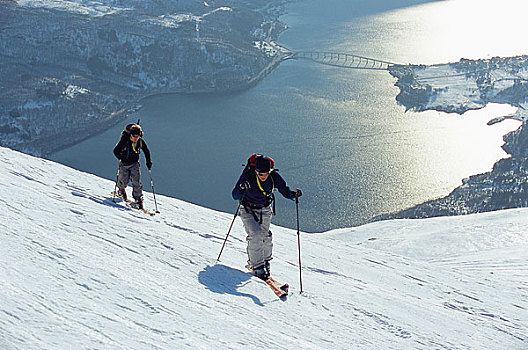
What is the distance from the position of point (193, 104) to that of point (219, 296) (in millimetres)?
96218

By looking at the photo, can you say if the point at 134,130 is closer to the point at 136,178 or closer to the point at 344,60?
the point at 136,178

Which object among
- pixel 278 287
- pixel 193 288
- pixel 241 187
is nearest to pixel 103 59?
pixel 241 187

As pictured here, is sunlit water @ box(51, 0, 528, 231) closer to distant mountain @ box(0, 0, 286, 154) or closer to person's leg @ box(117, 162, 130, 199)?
distant mountain @ box(0, 0, 286, 154)

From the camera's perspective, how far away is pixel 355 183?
5919 centimetres

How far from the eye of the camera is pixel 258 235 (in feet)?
21.5

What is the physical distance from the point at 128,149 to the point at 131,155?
155 mm

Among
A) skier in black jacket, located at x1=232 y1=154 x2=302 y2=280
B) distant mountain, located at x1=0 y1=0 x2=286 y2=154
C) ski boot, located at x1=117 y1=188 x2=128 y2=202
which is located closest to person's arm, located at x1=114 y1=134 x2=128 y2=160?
ski boot, located at x1=117 y1=188 x2=128 y2=202

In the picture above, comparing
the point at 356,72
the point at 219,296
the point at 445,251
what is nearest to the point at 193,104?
the point at 356,72

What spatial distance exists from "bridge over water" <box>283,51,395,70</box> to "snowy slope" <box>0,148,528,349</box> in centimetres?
10276

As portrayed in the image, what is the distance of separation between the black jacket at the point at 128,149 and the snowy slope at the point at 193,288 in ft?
3.22

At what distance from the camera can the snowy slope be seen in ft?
13.8

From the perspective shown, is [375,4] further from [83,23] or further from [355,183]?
[355,183]

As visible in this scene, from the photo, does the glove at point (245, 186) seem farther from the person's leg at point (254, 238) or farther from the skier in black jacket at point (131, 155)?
the skier in black jacket at point (131, 155)

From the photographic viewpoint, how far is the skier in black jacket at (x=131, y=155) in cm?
881
